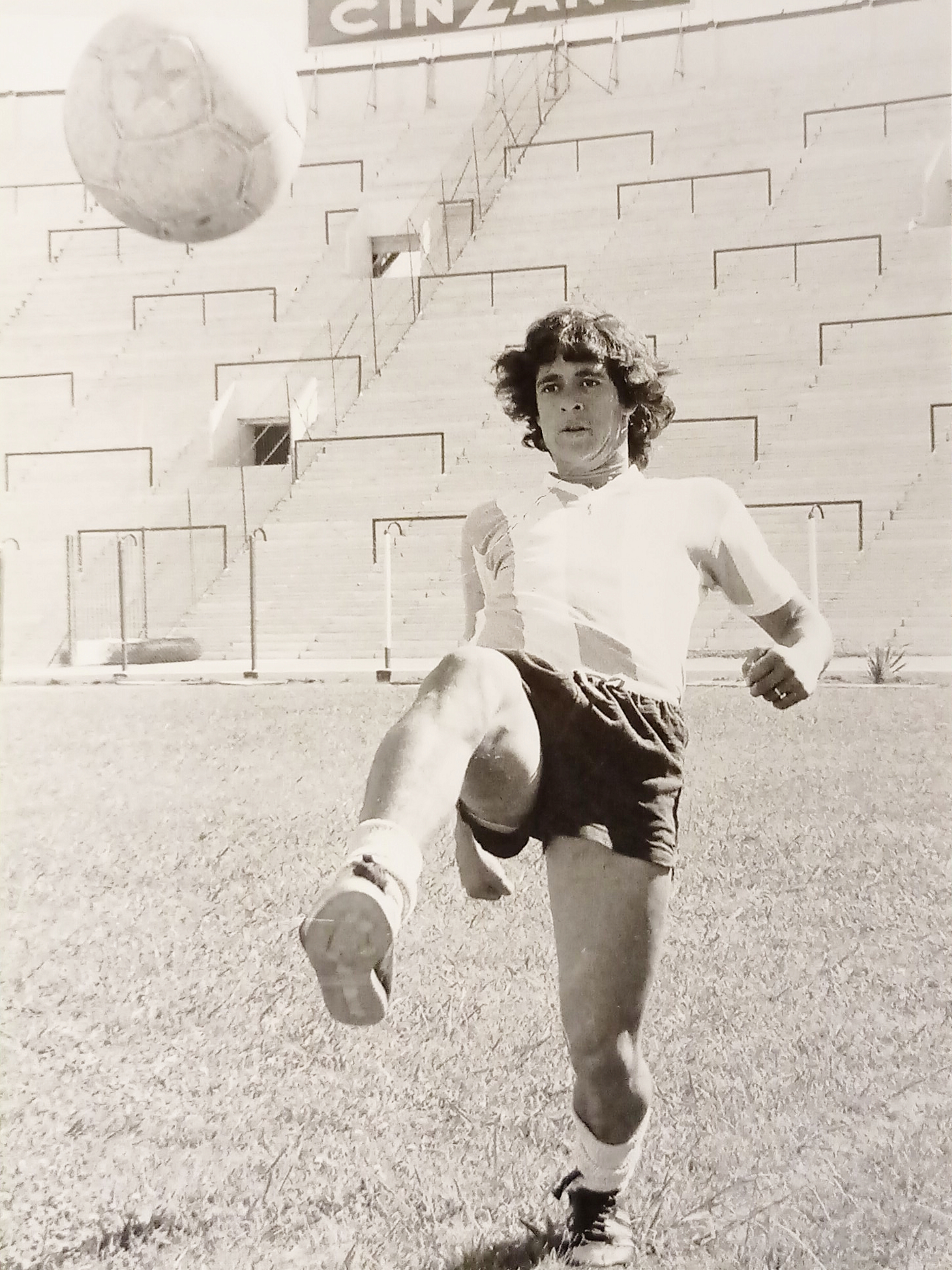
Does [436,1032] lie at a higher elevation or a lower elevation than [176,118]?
lower

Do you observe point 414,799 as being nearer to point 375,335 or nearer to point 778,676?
point 778,676

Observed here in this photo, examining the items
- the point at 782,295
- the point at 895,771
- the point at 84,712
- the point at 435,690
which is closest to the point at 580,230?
the point at 782,295

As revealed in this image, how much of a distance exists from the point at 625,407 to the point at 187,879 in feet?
5.73

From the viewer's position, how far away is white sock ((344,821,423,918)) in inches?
47.1

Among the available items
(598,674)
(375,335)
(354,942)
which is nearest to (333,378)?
(375,335)

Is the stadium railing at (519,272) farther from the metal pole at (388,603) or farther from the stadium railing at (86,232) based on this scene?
the stadium railing at (86,232)

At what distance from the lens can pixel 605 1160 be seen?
1.73m

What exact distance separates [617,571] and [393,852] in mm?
735

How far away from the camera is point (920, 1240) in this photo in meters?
1.77

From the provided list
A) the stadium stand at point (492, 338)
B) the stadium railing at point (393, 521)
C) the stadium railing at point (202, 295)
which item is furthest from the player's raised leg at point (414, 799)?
the stadium railing at point (202, 295)

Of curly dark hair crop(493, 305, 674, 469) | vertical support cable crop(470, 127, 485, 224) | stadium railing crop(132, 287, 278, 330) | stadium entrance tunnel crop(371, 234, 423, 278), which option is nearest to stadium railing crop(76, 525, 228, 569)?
stadium railing crop(132, 287, 278, 330)

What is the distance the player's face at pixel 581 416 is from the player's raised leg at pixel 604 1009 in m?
0.64

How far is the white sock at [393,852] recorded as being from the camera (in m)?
1.20

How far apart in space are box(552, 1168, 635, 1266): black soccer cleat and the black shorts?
0.54m
